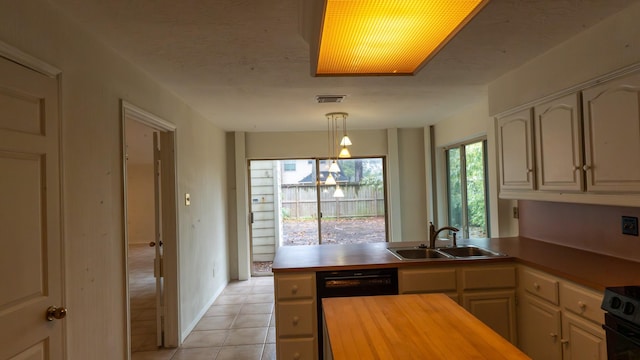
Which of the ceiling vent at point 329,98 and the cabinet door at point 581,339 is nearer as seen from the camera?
the cabinet door at point 581,339

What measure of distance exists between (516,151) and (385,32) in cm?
221

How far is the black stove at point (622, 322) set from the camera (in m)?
1.48

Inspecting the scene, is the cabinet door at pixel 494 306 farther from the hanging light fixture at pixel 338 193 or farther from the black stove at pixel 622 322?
the hanging light fixture at pixel 338 193

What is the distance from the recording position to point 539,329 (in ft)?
7.70

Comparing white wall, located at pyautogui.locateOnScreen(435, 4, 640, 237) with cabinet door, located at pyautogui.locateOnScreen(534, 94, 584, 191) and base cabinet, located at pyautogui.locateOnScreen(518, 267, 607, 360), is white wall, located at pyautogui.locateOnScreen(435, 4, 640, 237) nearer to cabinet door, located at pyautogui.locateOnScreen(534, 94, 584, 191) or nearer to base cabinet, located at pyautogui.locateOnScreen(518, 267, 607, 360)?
cabinet door, located at pyautogui.locateOnScreen(534, 94, 584, 191)

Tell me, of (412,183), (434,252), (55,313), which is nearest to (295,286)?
(434,252)

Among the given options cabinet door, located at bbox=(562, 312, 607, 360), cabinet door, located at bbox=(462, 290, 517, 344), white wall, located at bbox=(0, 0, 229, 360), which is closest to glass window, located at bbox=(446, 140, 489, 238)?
cabinet door, located at bbox=(462, 290, 517, 344)

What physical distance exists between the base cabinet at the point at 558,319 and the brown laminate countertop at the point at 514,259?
78 mm

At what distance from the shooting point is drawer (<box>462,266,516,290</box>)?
102 inches

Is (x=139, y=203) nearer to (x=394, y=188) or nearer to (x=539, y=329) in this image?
(x=394, y=188)

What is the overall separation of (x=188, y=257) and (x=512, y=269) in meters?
2.98

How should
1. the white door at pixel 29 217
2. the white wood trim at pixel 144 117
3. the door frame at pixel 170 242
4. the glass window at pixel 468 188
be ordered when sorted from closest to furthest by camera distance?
1. the white door at pixel 29 217
2. the white wood trim at pixel 144 117
3. the door frame at pixel 170 242
4. the glass window at pixel 468 188

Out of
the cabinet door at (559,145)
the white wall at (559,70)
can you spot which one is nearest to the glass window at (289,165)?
the white wall at (559,70)

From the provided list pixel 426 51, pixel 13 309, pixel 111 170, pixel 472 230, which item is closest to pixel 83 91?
pixel 111 170
